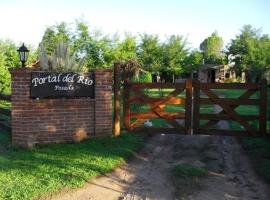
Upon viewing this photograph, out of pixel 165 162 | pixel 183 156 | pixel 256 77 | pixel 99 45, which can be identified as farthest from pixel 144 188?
pixel 256 77

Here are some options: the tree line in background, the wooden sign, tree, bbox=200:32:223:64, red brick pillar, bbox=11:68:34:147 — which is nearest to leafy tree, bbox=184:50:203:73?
the tree line in background

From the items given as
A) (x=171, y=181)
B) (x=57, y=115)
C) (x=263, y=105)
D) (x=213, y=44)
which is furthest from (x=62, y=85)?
(x=213, y=44)

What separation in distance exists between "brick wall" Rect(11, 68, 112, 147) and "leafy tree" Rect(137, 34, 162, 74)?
43523 mm

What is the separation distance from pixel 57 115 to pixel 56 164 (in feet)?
7.14

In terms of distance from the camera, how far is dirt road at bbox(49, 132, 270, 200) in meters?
5.98

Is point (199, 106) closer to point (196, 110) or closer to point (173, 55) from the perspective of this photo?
point (196, 110)

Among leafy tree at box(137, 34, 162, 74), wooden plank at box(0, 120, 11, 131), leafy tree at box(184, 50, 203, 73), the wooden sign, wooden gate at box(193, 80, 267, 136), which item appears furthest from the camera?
leafy tree at box(184, 50, 203, 73)

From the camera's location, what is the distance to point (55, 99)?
30.2 ft

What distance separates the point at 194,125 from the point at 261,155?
6.55 feet

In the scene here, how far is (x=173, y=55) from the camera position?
56188 mm

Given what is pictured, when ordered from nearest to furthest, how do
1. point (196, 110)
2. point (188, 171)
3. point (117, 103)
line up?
point (188, 171)
point (196, 110)
point (117, 103)

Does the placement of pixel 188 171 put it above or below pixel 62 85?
below

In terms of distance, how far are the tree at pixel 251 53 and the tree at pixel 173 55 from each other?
8.72 meters

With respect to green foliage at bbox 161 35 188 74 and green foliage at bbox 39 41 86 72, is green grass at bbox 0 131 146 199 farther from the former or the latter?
green foliage at bbox 161 35 188 74
